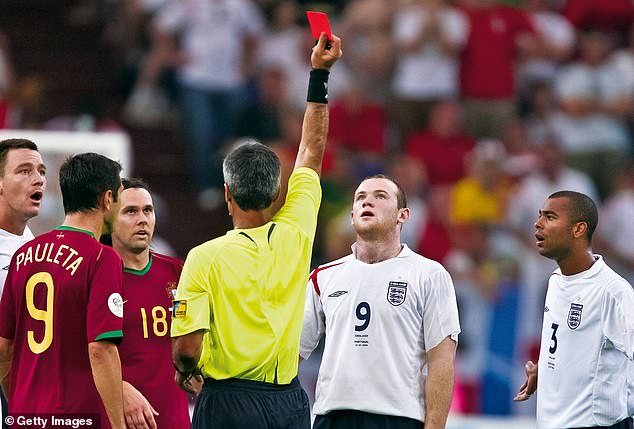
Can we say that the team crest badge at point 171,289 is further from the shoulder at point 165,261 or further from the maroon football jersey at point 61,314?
the maroon football jersey at point 61,314

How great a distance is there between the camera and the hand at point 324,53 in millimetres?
6680

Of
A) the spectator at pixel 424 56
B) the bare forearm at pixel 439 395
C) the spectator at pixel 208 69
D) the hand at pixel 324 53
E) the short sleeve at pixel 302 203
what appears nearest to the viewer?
the short sleeve at pixel 302 203

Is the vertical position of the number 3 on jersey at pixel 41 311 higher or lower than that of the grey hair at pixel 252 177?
lower

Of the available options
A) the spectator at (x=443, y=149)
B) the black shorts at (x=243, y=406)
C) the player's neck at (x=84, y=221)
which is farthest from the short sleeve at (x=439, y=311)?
the spectator at (x=443, y=149)

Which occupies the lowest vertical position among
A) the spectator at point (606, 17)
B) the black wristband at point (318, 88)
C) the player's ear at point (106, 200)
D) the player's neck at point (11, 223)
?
the player's neck at point (11, 223)

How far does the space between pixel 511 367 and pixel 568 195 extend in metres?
6.20

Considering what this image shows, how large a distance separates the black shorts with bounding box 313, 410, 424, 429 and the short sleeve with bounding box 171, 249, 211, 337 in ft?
3.81

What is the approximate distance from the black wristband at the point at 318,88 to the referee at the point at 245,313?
0.61 metres

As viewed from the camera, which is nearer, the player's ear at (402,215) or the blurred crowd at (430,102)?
the player's ear at (402,215)

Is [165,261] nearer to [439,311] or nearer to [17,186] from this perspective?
[17,186]

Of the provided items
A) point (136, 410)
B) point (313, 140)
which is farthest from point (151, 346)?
point (313, 140)

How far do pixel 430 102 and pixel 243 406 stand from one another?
9971 millimetres

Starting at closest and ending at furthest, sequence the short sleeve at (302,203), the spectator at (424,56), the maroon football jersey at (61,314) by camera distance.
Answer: the maroon football jersey at (61,314) → the short sleeve at (302,203) → the spectator at (424,56)

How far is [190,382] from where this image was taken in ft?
20.9
